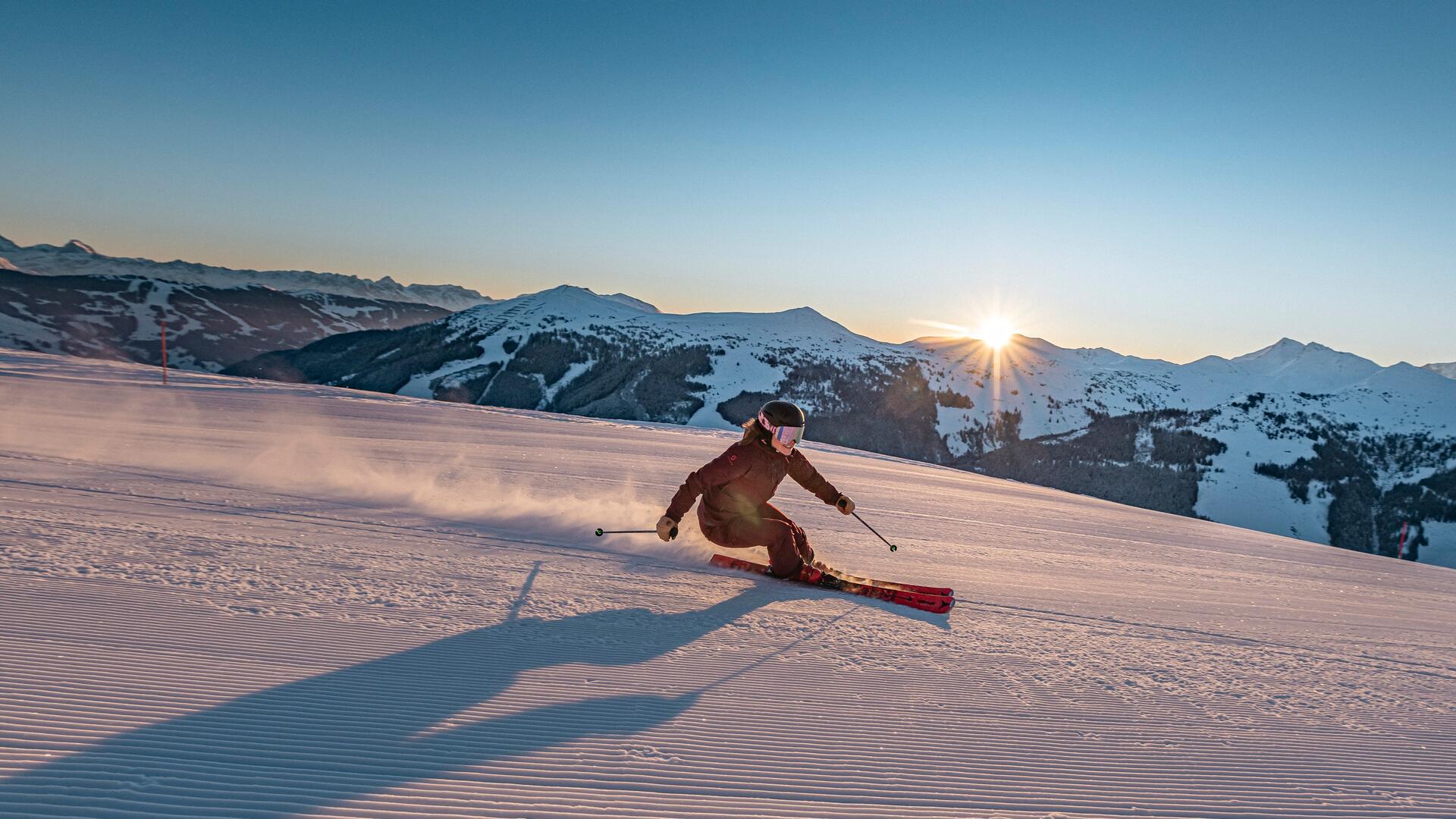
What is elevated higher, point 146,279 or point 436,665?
point 146,279

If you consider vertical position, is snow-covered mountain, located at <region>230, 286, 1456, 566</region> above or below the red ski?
above

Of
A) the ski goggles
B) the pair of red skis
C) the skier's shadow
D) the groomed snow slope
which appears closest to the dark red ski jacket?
the ski goggles

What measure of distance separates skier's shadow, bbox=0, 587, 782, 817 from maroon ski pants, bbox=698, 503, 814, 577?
2.53 m

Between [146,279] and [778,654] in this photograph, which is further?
[146,279]

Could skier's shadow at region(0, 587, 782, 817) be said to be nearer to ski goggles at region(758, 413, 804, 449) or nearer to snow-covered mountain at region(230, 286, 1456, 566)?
ski goggles at region(758, 413, 804, 449)

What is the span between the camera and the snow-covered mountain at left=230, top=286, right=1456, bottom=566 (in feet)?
180

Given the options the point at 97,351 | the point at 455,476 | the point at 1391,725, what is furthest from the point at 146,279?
the point at 1391,725

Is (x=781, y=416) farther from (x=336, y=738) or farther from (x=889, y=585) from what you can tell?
(x=336, y=738)

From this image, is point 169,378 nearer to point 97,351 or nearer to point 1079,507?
point 1079,507

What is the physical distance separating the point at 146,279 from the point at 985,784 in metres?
203

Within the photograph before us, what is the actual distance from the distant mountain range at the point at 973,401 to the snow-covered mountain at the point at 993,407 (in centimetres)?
22

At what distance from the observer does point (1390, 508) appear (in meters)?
53.6

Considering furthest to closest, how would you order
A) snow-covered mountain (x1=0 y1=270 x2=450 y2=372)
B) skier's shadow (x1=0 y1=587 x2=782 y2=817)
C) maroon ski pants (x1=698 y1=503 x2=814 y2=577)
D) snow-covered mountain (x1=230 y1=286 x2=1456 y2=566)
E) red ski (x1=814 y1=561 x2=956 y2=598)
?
snow-covered mountain (x1=0 y1=270 x2=450 y2=372) → snow-covered mountain (x1=230 y1=286 x2=1456 y2=566) → maroon ski pants (x1=698 y1=503 x2=814 y2=577) → red ski (x1=814 y1=561 x2=956 y2=598) → skier's shadow (x1=0 y1=587 x2=782 y2=817)

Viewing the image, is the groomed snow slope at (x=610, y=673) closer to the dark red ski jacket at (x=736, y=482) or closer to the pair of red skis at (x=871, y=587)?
the pair of red skis at (x=871, y=587)
